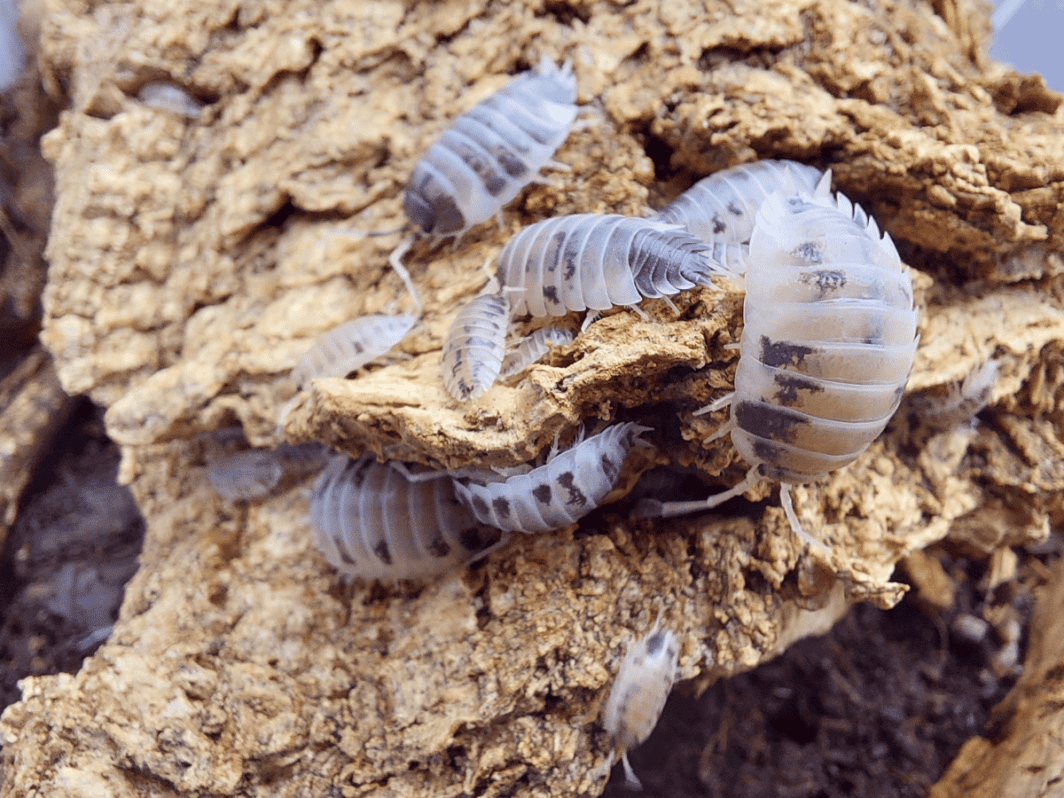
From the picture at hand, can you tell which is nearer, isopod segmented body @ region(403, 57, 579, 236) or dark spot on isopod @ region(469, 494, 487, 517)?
dark spot on isopod @ region(469, 494, 487, 517)

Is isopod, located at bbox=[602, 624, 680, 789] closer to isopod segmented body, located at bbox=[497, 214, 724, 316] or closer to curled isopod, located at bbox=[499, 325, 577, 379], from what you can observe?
curled isopod, located at bbox=[499, 325, 577, 379]

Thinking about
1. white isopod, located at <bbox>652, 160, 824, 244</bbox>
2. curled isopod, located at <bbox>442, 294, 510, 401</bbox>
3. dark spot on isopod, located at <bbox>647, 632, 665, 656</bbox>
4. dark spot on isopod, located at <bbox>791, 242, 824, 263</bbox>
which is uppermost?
dark spot on isopod, located at <bbox>791, 242, 824, 263</bbox>

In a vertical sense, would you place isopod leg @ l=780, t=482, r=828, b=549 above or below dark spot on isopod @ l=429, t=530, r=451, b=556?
above

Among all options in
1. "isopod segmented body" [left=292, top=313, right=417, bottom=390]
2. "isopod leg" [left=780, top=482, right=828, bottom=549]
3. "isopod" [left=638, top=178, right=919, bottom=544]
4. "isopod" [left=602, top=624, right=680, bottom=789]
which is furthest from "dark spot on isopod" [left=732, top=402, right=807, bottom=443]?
"isopod segmented body" [left=292, top=313, right=417, bottom=390]

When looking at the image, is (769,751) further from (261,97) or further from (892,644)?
(261,97)

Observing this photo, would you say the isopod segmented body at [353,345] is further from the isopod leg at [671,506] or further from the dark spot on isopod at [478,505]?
the isopod leg at [671,506]

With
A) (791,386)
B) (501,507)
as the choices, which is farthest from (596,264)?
(501,507)
